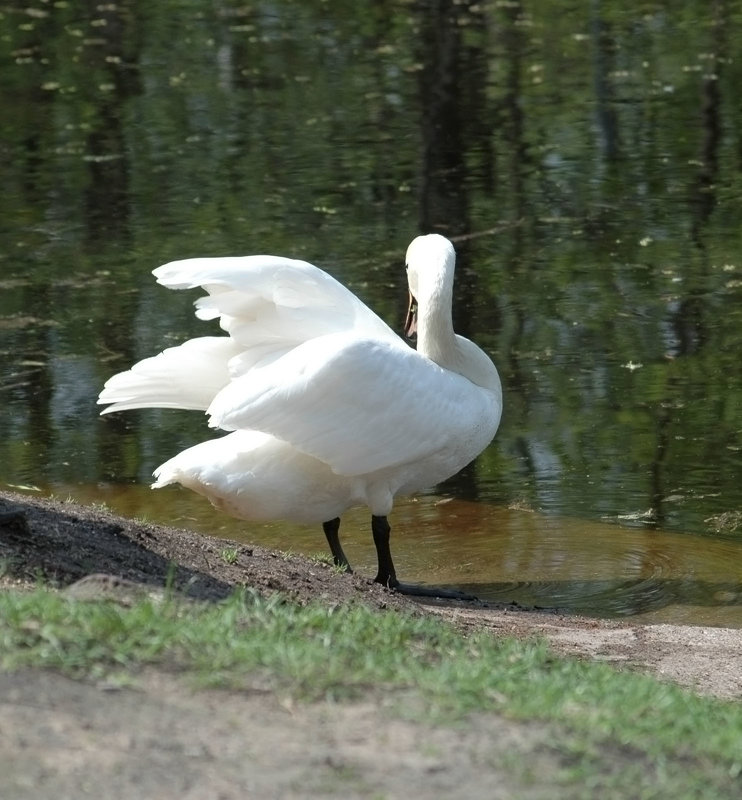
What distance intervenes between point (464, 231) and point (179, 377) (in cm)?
653

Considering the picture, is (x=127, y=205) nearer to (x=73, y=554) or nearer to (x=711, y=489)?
(x=711, y=489)

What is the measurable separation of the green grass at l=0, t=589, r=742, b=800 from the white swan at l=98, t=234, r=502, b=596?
1945 mm

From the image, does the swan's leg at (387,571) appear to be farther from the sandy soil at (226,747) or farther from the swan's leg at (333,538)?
the sandy soil at (226,747)

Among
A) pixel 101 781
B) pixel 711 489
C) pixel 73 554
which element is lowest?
pixel 711 489

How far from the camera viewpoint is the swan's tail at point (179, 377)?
21.3ft

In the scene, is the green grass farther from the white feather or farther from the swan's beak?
the swan's beak

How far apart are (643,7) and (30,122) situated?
9.29 m

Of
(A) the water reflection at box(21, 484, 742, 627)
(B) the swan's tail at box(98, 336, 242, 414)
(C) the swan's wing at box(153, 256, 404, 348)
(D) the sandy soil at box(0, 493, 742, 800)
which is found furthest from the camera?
(A) the water reflection at box(21, 484, 742, 627)

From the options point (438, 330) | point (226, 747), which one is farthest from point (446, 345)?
point (226, 747)

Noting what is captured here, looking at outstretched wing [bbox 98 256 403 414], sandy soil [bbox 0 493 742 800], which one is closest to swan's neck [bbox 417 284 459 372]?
outstretched wing [bbox 98 256 403 414]

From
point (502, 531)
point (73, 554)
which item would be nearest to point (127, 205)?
point (502, 531)

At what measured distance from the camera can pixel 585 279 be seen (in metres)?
11.4

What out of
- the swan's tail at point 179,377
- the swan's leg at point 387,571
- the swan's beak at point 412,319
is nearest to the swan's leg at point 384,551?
the swan's leg at point 387,571

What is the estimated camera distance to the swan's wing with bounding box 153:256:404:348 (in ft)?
20.5
